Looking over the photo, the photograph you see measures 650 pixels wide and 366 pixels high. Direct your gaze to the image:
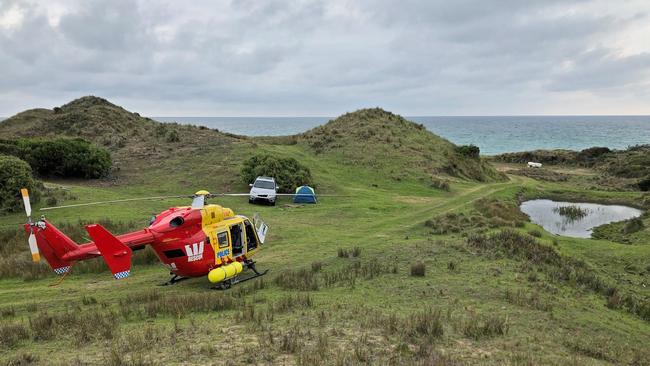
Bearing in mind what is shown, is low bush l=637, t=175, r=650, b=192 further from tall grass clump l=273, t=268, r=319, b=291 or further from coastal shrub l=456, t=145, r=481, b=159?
tall grass clump l=273, t=268, r=319, b=291

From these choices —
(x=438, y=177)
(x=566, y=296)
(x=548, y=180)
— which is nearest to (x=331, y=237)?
(x=566, y=296)

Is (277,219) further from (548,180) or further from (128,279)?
(548,180)

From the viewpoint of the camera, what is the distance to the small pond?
28484mm

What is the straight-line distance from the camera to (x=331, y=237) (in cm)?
2205

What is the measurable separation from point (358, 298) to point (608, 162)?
219ft

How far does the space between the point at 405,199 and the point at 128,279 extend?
22962mm

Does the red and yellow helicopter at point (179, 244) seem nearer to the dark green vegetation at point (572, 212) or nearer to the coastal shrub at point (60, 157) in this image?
the coastal shrub at point (60, 157)

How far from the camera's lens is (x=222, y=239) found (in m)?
15.4

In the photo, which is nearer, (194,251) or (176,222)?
(176,222)

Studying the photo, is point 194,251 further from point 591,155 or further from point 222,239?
point 591,155

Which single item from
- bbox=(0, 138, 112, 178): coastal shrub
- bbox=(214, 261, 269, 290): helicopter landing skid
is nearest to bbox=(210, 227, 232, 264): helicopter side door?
bbox=(214, 261, 269, 290): helicopter landing skid

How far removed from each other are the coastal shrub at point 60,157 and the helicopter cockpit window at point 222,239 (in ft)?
78.8

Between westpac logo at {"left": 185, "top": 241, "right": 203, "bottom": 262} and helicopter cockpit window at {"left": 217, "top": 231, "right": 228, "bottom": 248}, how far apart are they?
0.75m

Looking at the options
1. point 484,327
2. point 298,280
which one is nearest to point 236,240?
point 298,280
